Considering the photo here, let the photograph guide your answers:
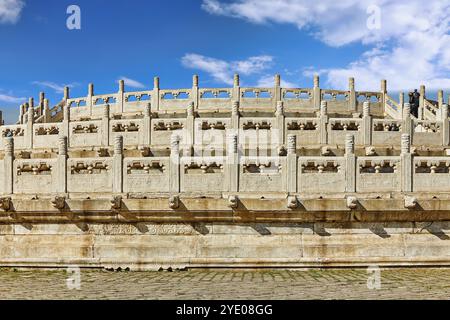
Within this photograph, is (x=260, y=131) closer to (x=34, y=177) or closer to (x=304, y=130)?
A: (x=304, y=130)

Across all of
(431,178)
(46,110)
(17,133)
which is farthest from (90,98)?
(431,178)

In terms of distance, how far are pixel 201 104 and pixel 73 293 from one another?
18.8 m

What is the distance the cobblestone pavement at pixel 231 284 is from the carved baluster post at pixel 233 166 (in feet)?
8.92

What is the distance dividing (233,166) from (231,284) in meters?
4.06

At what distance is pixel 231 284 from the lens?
11164mm

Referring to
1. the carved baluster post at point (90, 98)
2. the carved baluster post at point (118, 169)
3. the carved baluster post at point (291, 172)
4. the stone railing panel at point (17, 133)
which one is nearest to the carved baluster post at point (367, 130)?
the carved baluster post at point (291, 172)

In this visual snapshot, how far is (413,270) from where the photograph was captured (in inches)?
520

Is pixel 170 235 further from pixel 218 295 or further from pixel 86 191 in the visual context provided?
pixel 218 295

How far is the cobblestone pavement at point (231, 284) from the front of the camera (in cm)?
968

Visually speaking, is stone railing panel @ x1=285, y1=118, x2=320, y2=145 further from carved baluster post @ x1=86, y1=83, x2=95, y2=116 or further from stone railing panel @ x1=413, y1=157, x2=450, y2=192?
carved baluster post @ x1=86, y1=83, x2=95, y2=116

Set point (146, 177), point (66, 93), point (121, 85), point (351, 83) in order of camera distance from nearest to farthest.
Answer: point (146, 177) → point (351, 83) → point (121, 85) → point (66, 93)

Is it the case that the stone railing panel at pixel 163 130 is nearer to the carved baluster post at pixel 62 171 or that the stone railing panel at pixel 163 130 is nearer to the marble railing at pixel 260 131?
the marble railing at pixel 260 131

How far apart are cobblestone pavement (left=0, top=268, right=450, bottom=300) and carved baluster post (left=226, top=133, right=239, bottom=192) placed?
2.72 m

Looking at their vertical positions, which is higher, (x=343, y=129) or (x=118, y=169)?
(x=343, y=129)
